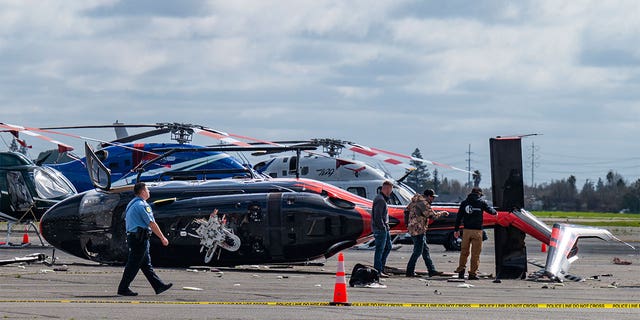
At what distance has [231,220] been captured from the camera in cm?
2158

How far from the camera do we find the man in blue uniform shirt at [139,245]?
15859 millimetres

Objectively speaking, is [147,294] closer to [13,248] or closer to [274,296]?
[274,296]

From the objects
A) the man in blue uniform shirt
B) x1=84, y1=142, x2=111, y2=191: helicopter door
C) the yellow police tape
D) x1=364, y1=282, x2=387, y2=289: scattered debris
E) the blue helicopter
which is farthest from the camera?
the blue helicopter

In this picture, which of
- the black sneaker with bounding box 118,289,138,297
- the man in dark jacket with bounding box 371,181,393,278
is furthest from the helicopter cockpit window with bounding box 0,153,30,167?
the black sneaker with bounding box 118,289,138,297

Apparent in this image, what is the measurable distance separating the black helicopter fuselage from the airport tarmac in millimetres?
400

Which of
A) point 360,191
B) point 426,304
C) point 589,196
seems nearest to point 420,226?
point 426,304

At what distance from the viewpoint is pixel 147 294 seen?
16.2 metres

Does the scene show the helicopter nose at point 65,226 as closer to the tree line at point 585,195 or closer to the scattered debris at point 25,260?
the scattered debris at point 25,260

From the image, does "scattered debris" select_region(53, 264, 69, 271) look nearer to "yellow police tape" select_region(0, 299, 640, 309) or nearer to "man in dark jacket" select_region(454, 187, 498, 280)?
"yellow police tape" select_region(0, 299, 640, 309)

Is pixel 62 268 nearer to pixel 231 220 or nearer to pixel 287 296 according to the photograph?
pixel 231 220

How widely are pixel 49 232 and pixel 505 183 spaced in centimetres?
943

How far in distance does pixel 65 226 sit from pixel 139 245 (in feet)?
23.4

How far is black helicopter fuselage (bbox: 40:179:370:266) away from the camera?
21328mm

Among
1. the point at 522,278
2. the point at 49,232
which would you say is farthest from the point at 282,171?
the point at 522,278
